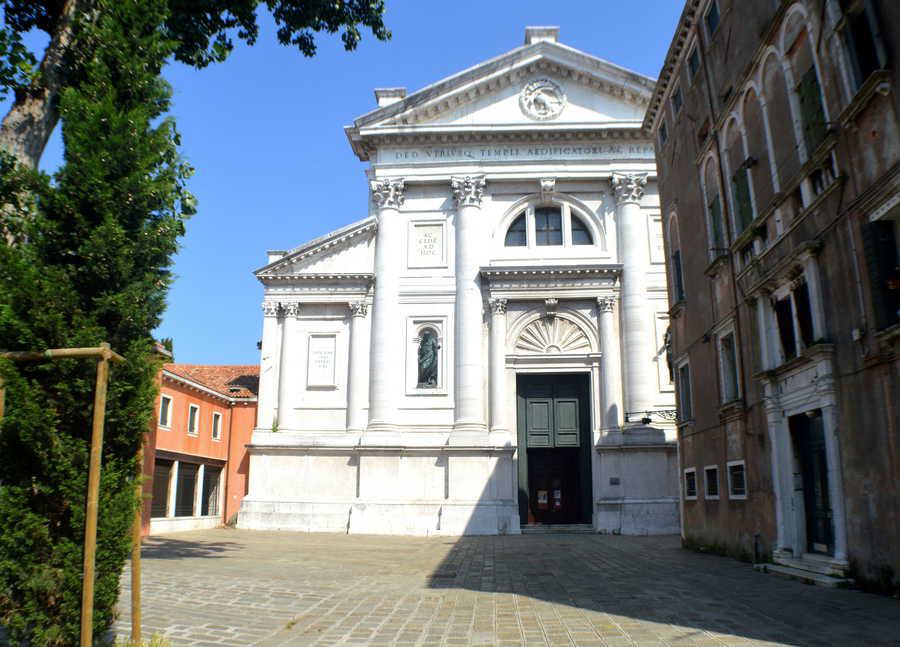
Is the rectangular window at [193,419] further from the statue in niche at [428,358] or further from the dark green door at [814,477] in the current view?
the dark green door at [814,477]

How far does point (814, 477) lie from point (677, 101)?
11.2m

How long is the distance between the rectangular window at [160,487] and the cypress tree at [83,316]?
21.7 metres

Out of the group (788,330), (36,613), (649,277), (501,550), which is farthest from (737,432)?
(649,277)

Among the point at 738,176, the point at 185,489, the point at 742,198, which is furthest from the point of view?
the point at 185,489

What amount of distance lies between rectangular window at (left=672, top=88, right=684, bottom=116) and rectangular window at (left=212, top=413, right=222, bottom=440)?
2302 cm

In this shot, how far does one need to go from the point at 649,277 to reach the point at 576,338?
391 centimetres

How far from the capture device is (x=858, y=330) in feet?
33.6

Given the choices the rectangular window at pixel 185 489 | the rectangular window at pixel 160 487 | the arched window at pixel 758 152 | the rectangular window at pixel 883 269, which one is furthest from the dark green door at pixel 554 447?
the rectangular window at pixel 883 269

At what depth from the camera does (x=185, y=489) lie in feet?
96.7

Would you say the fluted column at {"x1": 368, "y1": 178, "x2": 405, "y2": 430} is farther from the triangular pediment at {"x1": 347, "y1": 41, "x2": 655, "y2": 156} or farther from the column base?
the triangular pediment at {"x1": 347, "y1": 41, "x2": 655, "y2": 156}

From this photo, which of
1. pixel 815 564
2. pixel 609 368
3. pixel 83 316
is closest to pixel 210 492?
pixel 609 368

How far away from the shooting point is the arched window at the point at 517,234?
30469mm

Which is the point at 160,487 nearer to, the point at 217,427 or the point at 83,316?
the point at 217,427

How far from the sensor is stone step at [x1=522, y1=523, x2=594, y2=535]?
2677 cm
